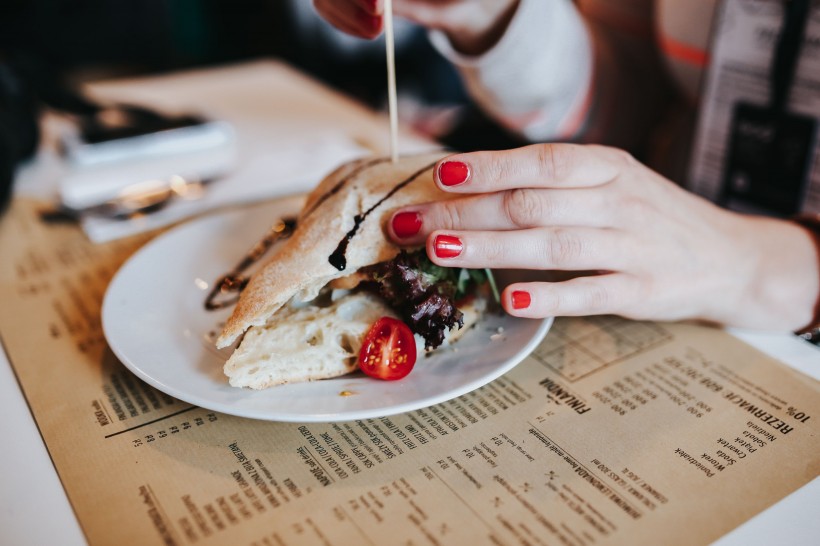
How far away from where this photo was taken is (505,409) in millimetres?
803

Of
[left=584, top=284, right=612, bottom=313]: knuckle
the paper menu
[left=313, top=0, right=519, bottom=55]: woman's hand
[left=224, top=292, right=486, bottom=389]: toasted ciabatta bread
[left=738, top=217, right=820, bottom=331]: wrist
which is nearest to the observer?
the paper menu

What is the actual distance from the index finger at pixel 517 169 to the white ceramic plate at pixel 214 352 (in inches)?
7.7

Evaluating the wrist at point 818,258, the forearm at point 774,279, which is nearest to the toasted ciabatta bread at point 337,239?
the forearm at point 774,279

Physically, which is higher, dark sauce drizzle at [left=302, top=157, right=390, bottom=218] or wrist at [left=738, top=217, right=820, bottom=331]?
dark sauce drizzle at [left=302, top=157, right=390, bottom=218]

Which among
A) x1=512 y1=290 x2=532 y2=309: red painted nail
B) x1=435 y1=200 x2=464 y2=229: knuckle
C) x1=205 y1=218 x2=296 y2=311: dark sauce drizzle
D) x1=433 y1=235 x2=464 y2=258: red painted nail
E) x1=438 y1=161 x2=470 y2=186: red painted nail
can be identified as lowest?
x1=205 y1=218 x2=296 y2=311: dark sauce drizzle

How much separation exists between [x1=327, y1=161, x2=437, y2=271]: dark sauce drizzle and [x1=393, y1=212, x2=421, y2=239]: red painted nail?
2.1 inches

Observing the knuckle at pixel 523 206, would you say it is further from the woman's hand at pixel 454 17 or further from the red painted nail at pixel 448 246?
the woman's hand at pixel 454 17

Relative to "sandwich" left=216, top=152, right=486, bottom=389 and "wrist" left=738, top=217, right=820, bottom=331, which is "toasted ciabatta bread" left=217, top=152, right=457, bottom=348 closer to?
"sandwich" left=216, top=152, right=486, bottom=389

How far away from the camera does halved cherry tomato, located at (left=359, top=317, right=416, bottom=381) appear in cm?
77

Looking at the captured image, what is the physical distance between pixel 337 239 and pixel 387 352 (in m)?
0.18

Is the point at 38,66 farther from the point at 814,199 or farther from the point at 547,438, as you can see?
the point at 814,199

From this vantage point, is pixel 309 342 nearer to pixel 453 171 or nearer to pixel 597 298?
pixel 453 171

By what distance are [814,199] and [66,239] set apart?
61.3 inches

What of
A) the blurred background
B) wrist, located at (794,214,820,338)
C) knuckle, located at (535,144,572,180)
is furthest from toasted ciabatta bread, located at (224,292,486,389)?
the blurred background
